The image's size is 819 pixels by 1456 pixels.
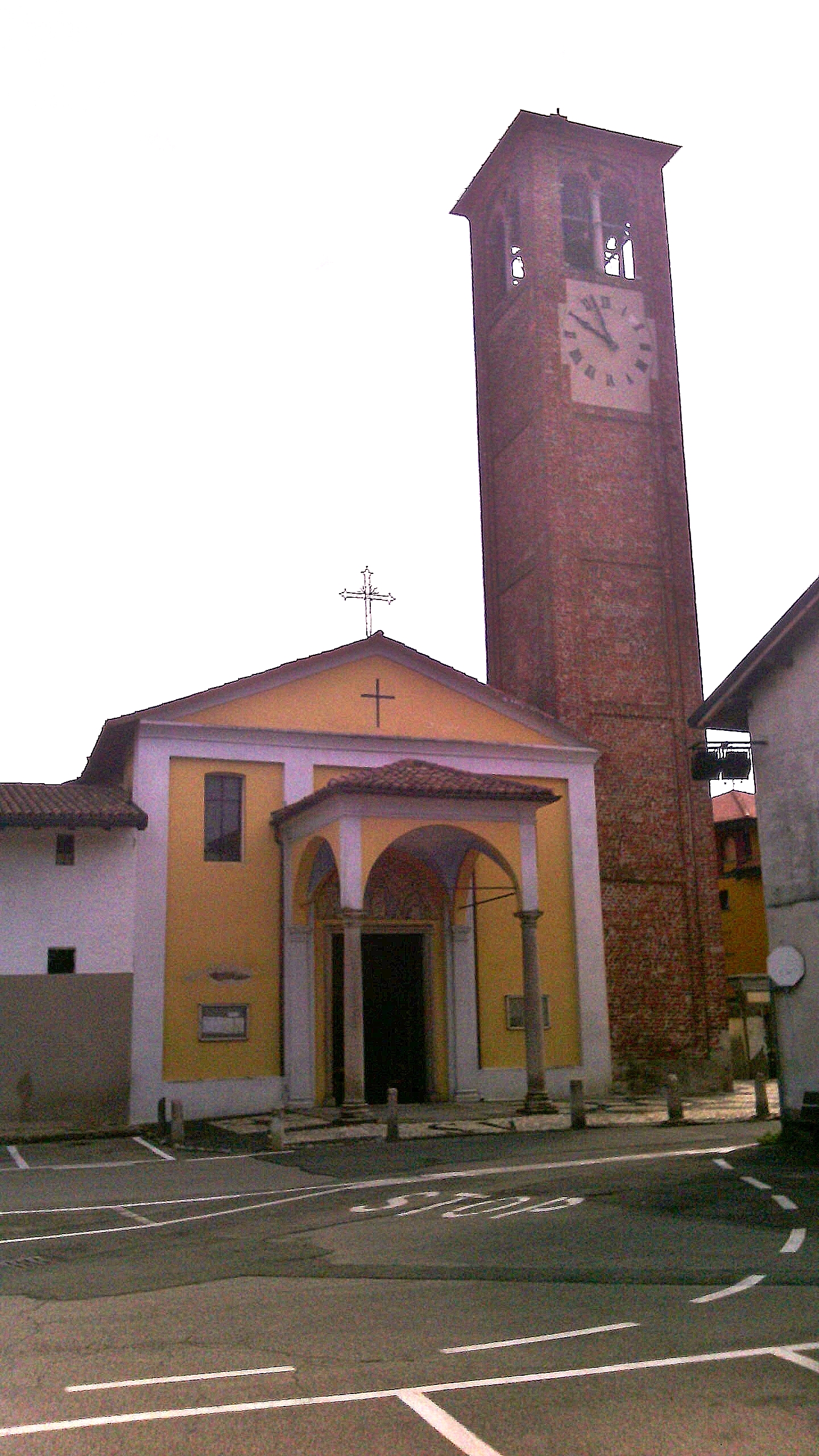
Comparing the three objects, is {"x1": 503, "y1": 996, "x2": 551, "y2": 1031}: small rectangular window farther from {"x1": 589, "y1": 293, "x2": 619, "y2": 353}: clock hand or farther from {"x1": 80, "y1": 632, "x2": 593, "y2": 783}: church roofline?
{"x1": 589, "y1": 293, "x2": 619, "y2": 353}: clock hand

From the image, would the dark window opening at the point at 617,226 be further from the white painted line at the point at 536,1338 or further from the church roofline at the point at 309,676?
the white painted line at the point at 536,1338

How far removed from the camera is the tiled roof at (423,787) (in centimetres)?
1966

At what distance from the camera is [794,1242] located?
8789mm

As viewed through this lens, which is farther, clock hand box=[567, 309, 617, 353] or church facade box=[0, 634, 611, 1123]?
clock hand box=[567, 309, 617, 353]

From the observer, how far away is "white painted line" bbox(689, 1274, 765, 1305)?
22.5 ft

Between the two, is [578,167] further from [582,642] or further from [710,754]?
[710,754]

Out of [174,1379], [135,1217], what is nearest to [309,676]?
[135,1217]

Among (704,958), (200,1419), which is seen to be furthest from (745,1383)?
(704,958)

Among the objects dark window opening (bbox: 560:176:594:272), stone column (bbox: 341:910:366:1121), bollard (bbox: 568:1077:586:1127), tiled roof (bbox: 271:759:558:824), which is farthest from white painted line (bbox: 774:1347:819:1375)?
dark window opening (bbox: 560:176:594:272)

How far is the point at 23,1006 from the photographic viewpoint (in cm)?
2019

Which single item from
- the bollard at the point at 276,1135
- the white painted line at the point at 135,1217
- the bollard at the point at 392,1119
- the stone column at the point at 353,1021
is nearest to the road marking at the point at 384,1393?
the white painted line at the point at 135,1217

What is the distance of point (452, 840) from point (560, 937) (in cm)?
328

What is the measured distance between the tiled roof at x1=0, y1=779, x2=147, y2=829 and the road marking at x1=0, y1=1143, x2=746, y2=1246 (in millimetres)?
6208

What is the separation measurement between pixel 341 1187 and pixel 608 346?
72.2 feet
